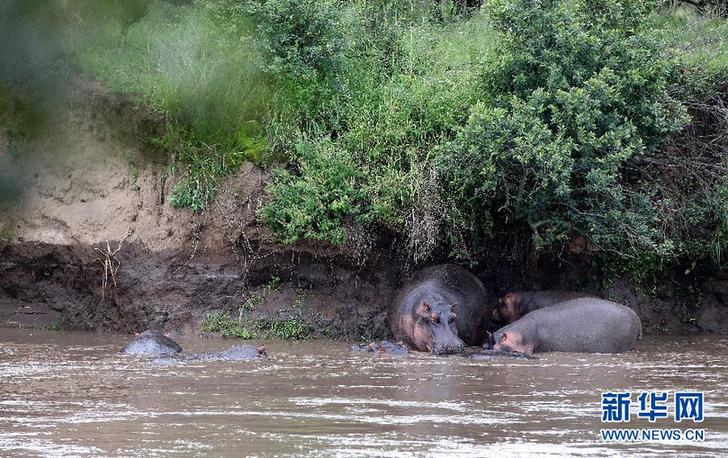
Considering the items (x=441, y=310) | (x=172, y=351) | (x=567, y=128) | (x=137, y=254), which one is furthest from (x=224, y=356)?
(x=567, y=128)

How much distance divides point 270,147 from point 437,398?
22.1ft

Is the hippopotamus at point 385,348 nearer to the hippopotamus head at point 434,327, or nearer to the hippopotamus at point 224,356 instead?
the hippopotamus head at point 434,327

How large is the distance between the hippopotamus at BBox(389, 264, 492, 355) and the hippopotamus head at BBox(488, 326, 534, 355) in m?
0.56

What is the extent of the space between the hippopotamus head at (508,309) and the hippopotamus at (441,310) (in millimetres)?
191

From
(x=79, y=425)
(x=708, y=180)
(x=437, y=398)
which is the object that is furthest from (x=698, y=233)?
(x=79, y=425)

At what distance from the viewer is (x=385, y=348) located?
13.7 metres

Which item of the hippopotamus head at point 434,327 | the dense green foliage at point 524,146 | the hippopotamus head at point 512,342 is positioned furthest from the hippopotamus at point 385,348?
the dense green foliage at point 524,146

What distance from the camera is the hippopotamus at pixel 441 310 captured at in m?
14.2

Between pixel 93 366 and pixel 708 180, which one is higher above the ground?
pixel 708 180

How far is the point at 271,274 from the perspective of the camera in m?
15.8

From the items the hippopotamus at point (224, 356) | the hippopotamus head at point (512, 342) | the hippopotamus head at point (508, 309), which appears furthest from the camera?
the hippopotamus head at point (508, 309)

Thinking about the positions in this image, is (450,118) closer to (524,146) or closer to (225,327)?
(524,146)

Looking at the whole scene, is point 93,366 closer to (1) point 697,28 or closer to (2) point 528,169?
(2) point 528,169

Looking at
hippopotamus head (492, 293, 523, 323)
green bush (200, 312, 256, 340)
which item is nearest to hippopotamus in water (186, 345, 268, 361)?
green bush (200, 312, 256, 340)
